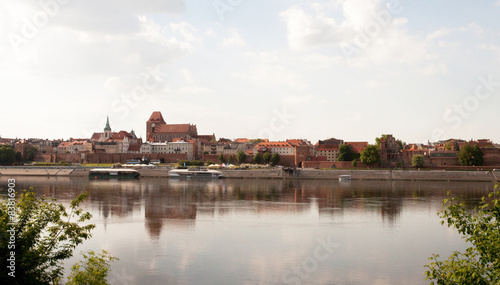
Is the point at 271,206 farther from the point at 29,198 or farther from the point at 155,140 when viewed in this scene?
the point at 155,140

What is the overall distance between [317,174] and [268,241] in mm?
41164

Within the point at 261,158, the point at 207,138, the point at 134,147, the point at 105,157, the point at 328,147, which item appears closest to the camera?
the point at 328,147

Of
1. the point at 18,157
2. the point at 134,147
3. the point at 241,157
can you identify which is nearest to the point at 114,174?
the point at 241,157

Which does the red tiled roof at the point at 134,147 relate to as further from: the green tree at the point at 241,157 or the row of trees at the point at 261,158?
the green tree at the point at 241,157

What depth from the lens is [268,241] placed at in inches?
675

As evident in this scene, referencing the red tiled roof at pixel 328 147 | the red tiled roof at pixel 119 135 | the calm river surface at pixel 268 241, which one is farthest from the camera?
the red tiled roof at pixel 119 135

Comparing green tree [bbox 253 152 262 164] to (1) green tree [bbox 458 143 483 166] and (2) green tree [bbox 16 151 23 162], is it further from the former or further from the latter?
(2) green tree [bbox 16 151 23 162]

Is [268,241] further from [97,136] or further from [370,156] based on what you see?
[97,136]

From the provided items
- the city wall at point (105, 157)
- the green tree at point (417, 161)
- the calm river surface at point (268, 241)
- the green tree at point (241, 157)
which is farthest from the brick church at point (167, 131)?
the calm river surface at point (268, 241)

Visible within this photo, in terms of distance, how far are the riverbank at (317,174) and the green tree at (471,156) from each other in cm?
958

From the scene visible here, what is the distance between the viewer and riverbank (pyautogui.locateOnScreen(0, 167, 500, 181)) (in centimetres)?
5331

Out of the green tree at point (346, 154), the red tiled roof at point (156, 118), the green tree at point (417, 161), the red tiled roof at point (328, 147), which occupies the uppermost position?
the red tiled roof at point (156, 118)

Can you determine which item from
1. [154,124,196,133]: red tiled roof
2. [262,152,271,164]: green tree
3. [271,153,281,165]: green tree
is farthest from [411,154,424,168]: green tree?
[154,124,196,133]: red tiled roof

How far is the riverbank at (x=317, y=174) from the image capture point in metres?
53.3
